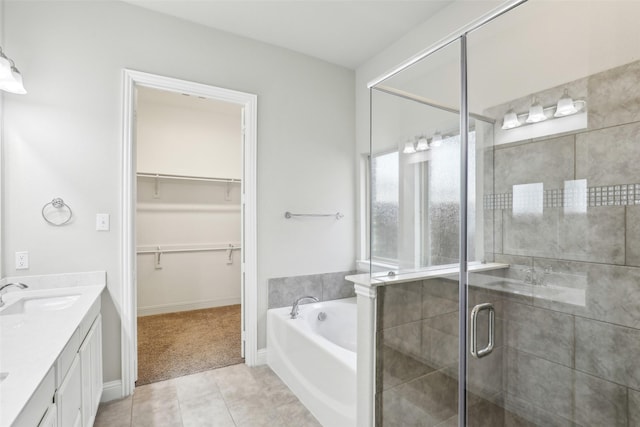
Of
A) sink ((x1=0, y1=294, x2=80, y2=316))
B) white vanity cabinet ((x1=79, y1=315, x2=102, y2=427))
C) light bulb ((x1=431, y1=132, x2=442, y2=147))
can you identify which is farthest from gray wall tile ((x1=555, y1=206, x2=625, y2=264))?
sink ((x1=0, y1=294, x2=80, y2=316))

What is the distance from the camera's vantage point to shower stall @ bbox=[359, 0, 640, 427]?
1.45 meters

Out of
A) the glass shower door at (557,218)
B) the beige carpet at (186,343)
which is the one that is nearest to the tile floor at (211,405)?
the beige carpet at (186,343)

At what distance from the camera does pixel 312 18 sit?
8.37 feet

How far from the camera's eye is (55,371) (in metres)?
1.17

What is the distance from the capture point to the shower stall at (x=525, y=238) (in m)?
1.45

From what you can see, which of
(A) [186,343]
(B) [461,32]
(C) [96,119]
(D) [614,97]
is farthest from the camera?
(A) [186,343]

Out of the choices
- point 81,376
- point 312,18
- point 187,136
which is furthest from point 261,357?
point 187,136

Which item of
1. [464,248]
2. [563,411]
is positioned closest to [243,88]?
[464,248]

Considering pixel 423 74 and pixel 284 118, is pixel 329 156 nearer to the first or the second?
pixel 284 118

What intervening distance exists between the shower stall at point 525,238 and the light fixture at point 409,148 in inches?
9.3

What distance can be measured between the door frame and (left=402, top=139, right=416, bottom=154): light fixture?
1.31 metres

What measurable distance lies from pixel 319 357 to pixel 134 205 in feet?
5.74

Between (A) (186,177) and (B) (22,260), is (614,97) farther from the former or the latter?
(A) (186,177)

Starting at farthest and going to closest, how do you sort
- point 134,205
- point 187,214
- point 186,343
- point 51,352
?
1. point 187,214
2. point 186,343
3. point 134,205
4. point 51,352
